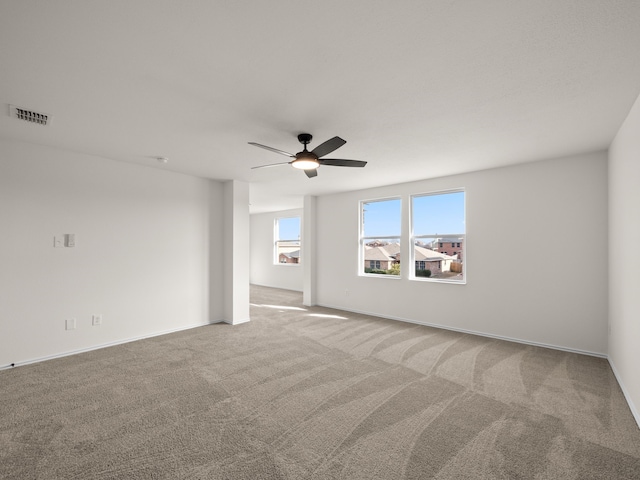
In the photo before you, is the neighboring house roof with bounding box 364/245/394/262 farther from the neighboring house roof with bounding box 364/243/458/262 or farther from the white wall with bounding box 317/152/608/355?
the white wall with bounding box 317/152/608/355

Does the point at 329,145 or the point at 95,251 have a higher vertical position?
the point at 329,145

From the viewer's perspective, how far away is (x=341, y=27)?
65.1 inches

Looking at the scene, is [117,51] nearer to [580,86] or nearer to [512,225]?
[580,86]

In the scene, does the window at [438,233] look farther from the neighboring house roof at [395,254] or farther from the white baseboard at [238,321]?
the white baseboard at [238,321]

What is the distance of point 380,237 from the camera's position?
236 inches

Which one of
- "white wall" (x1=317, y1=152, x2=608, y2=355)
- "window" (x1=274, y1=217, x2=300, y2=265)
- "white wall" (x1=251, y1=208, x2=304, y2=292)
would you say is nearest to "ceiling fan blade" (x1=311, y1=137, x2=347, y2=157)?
"white wall" (x1=317, y1=152, x2=608, y2=355)

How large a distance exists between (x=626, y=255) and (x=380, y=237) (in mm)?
3625

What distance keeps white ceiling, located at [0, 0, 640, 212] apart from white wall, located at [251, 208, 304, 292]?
593cm

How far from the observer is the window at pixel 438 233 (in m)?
4.96

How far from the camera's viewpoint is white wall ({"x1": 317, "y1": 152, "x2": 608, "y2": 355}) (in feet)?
12.5

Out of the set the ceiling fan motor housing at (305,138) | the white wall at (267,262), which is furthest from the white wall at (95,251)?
the white wall at (267,262)

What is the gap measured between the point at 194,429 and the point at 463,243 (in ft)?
14.6

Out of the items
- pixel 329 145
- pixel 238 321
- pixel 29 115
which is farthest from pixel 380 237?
pixel 29 115

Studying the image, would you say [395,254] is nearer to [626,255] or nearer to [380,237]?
[380,237]
